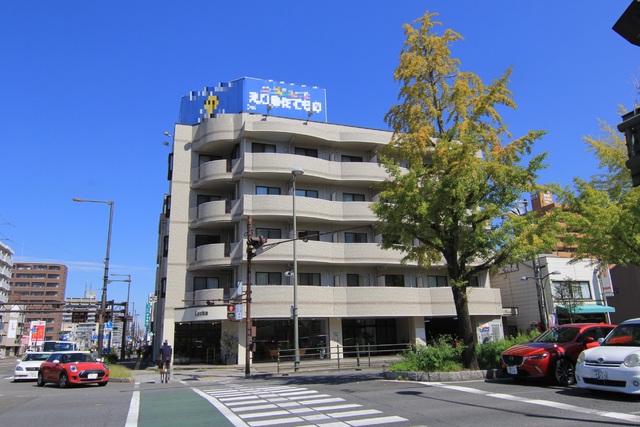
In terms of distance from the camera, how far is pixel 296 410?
1025 cm

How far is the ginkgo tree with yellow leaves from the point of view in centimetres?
1564

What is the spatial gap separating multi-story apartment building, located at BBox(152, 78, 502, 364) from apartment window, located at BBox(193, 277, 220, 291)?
0.34 ft

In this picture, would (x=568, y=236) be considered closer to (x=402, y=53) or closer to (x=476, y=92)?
(x=476, y=92)

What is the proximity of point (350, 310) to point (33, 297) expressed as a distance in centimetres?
12291

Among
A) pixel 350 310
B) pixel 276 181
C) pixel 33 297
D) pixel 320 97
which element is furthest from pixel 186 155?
pixel 33 297

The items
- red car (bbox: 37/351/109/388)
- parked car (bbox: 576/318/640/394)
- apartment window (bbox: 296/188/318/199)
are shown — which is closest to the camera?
parked car (bbox: 576/318/640/394)

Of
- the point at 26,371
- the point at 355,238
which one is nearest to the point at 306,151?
the point at 355,238

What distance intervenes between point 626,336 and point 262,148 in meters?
27.2

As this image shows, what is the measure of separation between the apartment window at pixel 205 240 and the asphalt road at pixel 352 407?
20350 millimetres

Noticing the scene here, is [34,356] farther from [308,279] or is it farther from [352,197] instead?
Answer: [352,197]

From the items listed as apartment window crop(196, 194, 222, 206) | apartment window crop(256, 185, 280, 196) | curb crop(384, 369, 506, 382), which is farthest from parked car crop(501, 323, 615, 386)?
apartment window crop(196, 194, 222, 206)

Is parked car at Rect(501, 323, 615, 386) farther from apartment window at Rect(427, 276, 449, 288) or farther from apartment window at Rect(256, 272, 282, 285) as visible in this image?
apartment window at Rect(427, 276, 449, 288)

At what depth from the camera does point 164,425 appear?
8.98 metres

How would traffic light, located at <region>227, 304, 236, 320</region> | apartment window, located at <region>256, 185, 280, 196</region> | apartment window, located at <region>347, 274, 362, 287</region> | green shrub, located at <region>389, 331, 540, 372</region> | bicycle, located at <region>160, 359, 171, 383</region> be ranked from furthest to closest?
apartment window, located at <region>347, 274, 362, 287</region>
apartment window, located at <region>256, 185, 280, 196</region>
traffic light, located at <region>227, 304, 236, 320</region>
bicycle, located at <region>160, 359, 171, 383</region>
green shrub, located at <region>389, 331, 540, 372</region>
